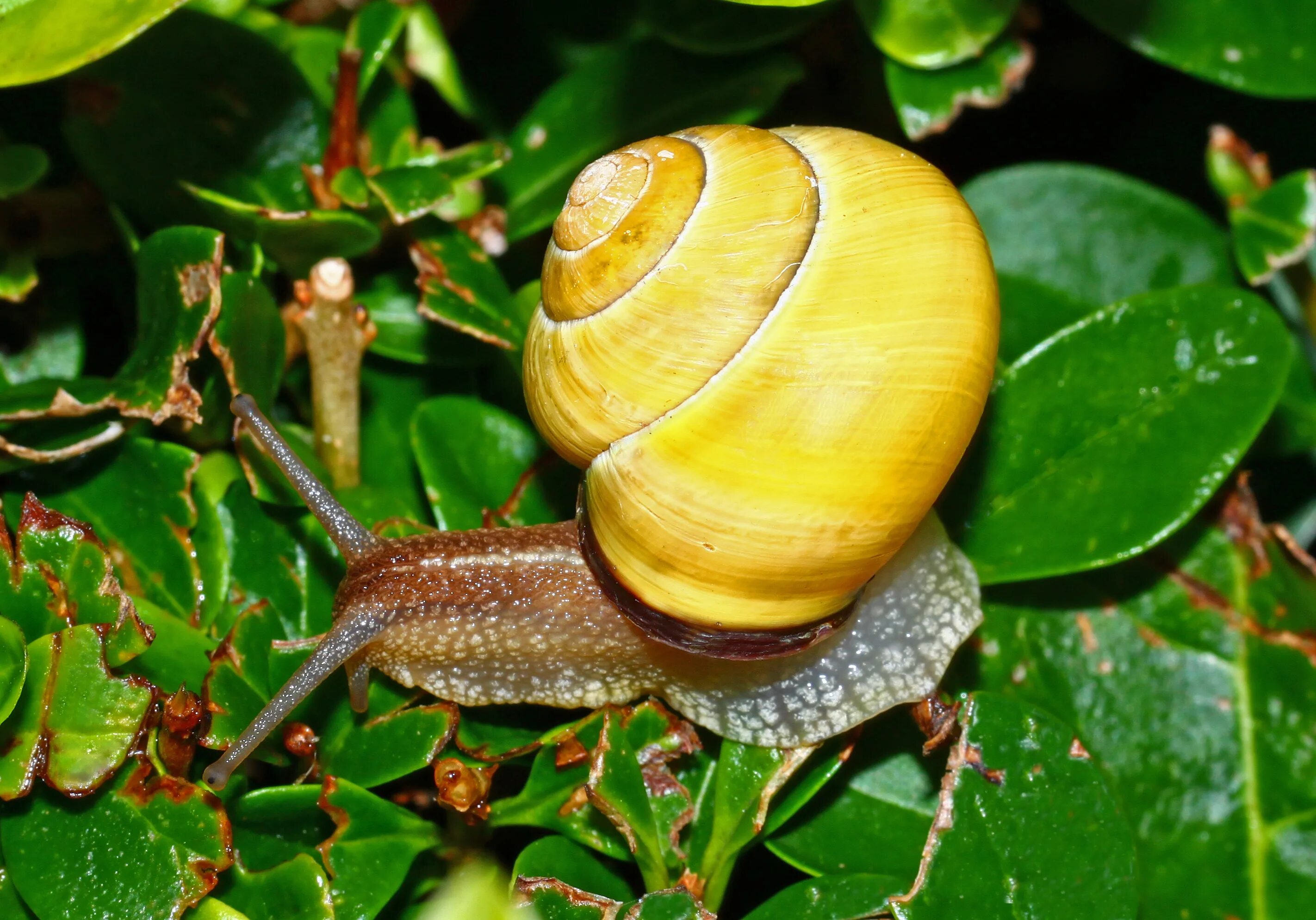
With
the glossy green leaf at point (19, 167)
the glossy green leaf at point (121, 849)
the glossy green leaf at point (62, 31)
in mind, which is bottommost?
the glossy green leaf at point (121, 849)

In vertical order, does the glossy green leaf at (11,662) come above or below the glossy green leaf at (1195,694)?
above

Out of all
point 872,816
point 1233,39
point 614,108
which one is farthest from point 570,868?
point 1233,39

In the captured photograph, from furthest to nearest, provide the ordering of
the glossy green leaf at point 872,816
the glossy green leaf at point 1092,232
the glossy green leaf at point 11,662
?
the glossy green leaf at point 1092,232
the glossy green leaf at point 872,816
the glossy green leaf at point 11,662

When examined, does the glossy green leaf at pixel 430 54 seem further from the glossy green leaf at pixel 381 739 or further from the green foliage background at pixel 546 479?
the glossy green leaf at pixel 381 739

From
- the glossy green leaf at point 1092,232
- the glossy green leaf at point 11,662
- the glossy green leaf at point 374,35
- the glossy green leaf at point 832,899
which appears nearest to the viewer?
the glossy green leaf at point 11,662

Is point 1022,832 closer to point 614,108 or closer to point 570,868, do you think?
point 570,868

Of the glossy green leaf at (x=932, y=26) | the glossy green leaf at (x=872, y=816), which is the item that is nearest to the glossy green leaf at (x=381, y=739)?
the glossy green leaf at (x=872, y=816)

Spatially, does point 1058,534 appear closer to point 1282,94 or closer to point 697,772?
point 697,772
